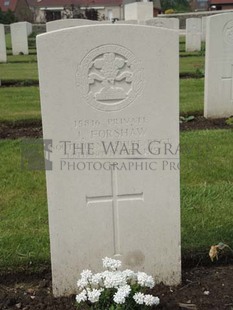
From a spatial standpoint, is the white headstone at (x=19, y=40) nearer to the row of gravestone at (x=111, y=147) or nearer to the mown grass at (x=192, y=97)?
the mown grass at (x=192, y=97)

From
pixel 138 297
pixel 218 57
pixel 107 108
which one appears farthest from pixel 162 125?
pixel 218 57

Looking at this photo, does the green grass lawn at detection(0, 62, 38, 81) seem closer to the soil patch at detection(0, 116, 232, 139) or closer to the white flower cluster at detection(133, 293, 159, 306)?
the soil patch at detection(0, 116, 232, 139)

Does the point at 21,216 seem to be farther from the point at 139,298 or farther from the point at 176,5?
the point at 176,5

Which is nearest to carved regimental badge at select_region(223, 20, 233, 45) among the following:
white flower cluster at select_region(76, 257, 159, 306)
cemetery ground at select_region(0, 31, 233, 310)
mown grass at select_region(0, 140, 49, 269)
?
cemetery ground at select_region(0, 31, 233, 310)

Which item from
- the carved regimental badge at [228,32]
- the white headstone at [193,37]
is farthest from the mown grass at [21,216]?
the white headstone at [193,37]

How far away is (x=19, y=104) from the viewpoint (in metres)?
7.79

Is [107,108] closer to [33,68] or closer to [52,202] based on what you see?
[52,202]

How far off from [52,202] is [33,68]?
36.7 ft

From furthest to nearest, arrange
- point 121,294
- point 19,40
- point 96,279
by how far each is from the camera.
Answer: point 19,40, point 96,279, point 121,294


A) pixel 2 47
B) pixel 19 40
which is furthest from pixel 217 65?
pixel 19 40

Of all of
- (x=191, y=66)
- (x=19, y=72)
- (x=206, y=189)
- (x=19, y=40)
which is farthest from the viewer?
(x=19, y=40)

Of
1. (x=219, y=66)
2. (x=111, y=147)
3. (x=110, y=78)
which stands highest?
(x=110, y=78)

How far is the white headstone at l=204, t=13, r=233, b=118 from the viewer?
21.5 ft

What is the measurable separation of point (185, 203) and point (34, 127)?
349 centimetres
